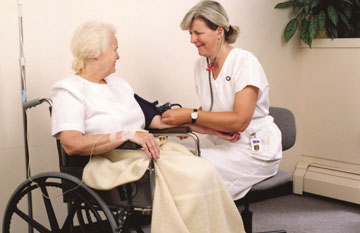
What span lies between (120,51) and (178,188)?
46.7 inches

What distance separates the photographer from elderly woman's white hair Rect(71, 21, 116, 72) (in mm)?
2154

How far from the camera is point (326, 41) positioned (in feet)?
12.0

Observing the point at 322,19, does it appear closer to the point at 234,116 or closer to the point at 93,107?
the point at 234,116

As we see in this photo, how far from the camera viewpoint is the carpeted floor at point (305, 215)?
3113 millimetres

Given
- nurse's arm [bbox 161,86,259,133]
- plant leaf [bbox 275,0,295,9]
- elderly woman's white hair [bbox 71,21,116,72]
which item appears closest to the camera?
elderly woman's white hair [bbox 71,21,116,72]

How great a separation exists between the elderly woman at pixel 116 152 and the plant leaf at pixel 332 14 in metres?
1.87

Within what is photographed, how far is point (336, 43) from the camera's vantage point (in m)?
3.62

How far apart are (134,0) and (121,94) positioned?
75cm

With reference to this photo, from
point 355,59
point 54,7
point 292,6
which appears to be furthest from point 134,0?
point 355,59

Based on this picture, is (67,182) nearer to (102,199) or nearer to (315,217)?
(102,199)

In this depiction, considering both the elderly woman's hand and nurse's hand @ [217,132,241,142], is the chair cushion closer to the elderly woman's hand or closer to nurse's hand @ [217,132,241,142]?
nurse's hand @ [217,132,241,142]

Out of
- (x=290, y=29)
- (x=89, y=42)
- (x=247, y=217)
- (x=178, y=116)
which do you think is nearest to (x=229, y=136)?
(x=178, y=116)

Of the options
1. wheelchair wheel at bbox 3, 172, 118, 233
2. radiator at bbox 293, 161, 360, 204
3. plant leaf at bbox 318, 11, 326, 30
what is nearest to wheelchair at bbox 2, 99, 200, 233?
wheelchair wheel at bbox 3, 172, 118, 233

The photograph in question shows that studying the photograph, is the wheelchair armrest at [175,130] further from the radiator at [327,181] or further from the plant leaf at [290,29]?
the radiator at [327,181]
